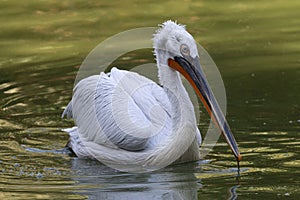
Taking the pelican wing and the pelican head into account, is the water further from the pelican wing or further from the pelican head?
the pelican head

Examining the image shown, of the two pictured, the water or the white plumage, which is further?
the white plumage

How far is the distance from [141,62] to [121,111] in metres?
2.73

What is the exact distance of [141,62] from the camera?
29.7 feet

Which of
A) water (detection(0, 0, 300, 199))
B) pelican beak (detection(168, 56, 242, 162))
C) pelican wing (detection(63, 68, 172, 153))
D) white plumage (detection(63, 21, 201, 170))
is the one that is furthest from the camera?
pelican wing (detection(63, 68, 172, 153))

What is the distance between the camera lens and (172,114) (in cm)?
607

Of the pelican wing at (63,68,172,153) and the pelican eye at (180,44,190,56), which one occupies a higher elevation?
the pelican eye at (180,44,190,56)

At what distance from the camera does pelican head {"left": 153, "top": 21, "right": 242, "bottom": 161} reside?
5727 millimetres

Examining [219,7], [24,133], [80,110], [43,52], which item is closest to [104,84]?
[80,110]

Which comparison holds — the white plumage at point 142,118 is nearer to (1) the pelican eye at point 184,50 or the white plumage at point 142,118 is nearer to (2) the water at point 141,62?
(1) the pelican eye at point 184,50

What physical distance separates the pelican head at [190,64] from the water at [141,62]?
0.35 metres

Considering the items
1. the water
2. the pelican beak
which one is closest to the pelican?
the pelican beak

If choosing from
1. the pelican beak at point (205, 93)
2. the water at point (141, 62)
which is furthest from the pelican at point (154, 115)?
the water at point (141, 62)

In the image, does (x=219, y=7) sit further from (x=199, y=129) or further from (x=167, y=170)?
(x=167, y=170)

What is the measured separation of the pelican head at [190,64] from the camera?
5727 millimetres
